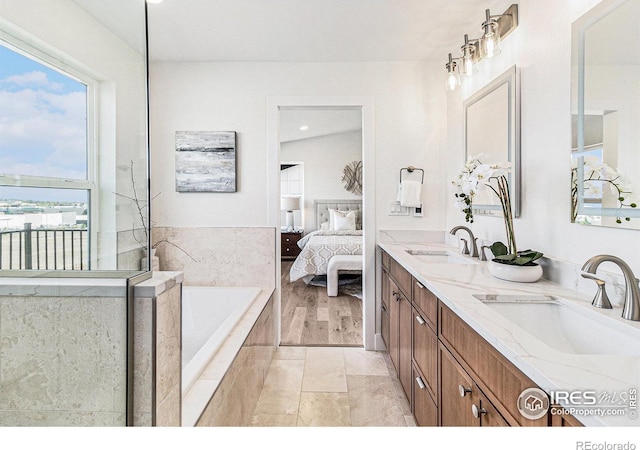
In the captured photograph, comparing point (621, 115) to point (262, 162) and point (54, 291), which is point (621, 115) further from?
point (262, 162)

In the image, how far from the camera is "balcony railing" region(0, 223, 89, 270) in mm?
762

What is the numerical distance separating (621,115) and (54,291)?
71.9 inches

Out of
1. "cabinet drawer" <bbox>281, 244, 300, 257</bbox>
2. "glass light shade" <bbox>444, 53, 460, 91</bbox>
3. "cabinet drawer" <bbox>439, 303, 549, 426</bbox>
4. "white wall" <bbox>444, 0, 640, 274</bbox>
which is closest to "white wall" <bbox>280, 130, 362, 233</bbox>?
"cabinet drawer" <bbox>281, 244, 300, 257</bbox>

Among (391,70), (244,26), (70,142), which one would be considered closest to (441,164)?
(391,70)

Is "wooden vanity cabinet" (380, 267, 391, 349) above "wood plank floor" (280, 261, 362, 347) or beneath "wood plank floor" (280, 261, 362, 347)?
above

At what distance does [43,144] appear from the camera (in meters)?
0.81

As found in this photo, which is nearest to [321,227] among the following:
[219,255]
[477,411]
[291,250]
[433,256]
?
[291,250]

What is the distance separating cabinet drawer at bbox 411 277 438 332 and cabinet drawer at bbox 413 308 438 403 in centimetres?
4

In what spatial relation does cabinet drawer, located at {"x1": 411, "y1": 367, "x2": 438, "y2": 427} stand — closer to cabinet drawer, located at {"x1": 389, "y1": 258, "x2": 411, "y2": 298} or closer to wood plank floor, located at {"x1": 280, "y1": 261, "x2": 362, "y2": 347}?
cabinet drawer, located at {"x1": 389, "y1": 258, "x2": 411, "y2": 298}

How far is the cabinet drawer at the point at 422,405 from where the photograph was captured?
1476 millimetres

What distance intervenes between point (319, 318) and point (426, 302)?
2.14 metres

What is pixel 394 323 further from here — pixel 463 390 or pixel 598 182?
pixel 598 182

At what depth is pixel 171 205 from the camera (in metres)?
2.87
